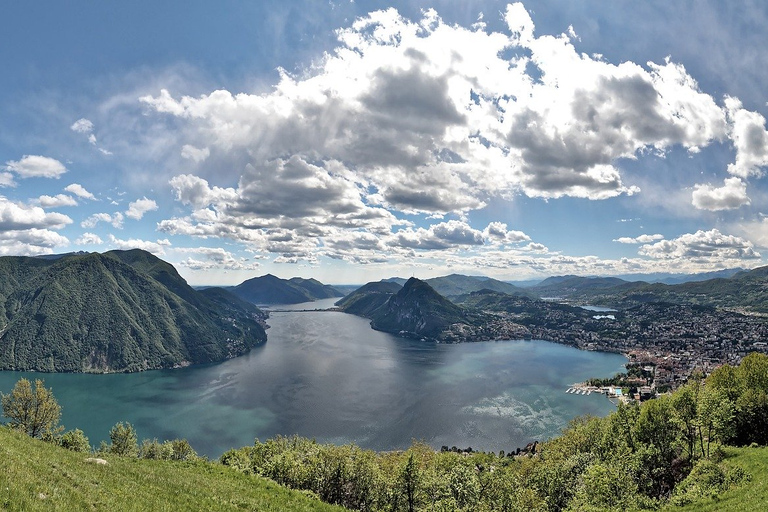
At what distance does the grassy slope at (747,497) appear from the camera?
25.1 m

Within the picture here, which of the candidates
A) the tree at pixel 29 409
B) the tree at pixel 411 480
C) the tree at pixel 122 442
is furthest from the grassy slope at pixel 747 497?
the tree at pixel 122 442

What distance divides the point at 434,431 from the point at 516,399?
65510 millimetres

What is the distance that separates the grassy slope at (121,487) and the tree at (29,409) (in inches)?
2327

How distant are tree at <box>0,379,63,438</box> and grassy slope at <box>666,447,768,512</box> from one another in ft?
314

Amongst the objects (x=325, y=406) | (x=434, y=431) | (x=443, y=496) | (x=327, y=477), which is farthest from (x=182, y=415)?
(x=443, y=496)

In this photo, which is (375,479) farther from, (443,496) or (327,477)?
(443,496)

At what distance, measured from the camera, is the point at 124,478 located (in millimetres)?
23266

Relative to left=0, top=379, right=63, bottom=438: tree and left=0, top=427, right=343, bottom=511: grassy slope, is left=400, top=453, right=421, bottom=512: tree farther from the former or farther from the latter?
left=0, top=379, right=63, bottom=438: tree

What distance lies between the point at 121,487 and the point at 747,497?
42530 mm

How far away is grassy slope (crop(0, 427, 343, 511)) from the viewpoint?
51.8 ft

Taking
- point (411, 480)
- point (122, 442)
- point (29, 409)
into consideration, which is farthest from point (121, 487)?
point (122, 442)

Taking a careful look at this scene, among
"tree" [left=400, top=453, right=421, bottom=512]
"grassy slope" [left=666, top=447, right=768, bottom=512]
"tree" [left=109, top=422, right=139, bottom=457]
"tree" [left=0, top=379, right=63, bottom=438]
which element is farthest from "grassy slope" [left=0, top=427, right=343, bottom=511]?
"tree" [left=109, top=422, right=139, bottom=457]

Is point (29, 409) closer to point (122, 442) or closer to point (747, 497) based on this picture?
point (122, 442)

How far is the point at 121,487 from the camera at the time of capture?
2122 cm
